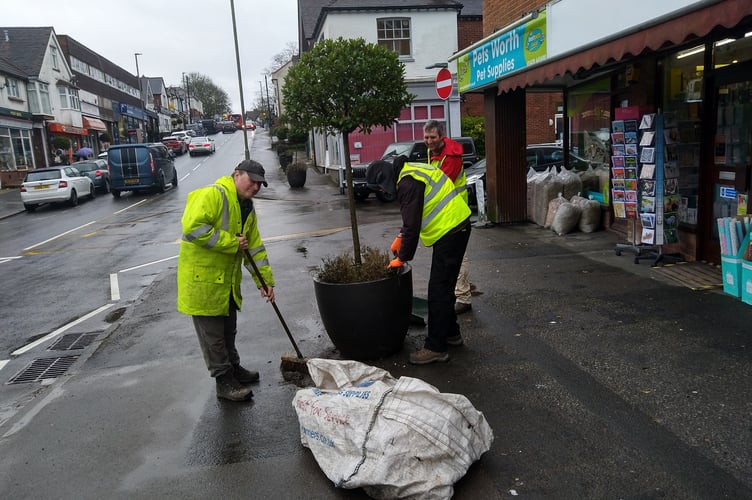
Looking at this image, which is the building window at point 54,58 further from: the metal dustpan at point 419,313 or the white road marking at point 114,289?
the metal dustpan at point 419,313

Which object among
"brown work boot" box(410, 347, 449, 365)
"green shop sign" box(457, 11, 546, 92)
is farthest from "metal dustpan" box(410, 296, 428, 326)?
"green shop sign" box(457, 11, 546, 92)

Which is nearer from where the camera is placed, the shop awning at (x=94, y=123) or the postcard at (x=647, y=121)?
the postcard at (x=647, y=121)

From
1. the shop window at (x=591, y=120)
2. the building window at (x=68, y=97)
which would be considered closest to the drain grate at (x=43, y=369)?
the shop window at (x=591, y=120)

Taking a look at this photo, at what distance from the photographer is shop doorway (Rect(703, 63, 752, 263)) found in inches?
248

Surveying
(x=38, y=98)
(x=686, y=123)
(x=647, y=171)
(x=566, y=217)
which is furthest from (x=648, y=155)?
(x=38, y=98)

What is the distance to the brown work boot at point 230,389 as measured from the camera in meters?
4.32

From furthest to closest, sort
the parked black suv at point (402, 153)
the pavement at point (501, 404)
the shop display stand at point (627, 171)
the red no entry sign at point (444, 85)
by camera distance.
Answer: the parked black suv at point (402, 153), the red no entry sign at point (444, 85), the shop display stand at point (627, 171), the pavement at point (501, 404)

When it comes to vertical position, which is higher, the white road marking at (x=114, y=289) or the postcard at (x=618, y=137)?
the postcard at (x=618, y=137)

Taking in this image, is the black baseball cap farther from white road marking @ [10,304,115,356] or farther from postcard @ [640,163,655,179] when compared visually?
postcard @ [640,163,655,179]

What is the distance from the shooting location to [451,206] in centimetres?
458

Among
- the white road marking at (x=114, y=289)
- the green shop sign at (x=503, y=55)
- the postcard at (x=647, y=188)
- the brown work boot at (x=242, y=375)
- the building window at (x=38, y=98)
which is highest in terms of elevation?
the building window at (x=38, y=98)

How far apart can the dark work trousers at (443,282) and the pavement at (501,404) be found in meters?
0.27

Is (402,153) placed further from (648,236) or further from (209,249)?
(209,249)

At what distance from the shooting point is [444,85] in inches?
385
